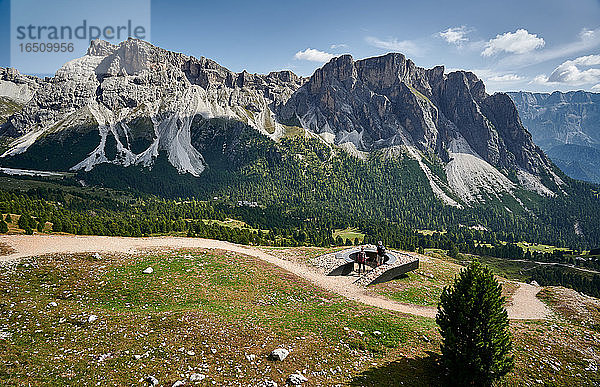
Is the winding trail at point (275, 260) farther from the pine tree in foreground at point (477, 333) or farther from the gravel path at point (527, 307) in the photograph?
the pine tree in foreground at point (477, 333)

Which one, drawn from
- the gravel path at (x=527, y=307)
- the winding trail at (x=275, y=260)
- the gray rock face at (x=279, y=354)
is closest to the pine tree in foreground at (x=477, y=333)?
the gray rock face at (x=279, y=354)

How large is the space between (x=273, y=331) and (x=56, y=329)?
13.5 meters

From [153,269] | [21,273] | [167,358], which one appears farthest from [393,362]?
[21,273]

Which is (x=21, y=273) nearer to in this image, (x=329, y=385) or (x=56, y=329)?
(x=56, y=329)

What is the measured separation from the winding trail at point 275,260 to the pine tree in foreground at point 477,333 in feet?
43.8

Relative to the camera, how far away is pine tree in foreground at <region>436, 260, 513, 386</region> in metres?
16.9

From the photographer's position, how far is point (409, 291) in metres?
38.9

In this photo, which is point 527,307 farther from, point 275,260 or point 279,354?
point 279,354

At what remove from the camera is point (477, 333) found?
56.6ft

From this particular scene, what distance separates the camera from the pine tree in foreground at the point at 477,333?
666 inches

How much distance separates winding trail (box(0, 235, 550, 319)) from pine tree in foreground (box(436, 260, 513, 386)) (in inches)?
526

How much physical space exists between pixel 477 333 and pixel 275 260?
1244 inches

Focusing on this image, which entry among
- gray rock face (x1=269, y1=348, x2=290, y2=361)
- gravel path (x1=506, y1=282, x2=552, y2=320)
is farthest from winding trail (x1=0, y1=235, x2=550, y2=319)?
gray rock face (x1=269, y1=348, x2=290, y2=361)

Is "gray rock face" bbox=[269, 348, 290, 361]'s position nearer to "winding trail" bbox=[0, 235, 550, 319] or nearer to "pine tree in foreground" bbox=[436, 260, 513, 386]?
"pine tree in foreground" bbox=[436, 260, 513, 386]
